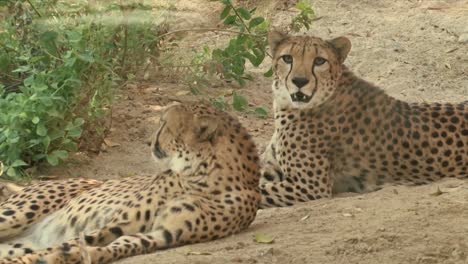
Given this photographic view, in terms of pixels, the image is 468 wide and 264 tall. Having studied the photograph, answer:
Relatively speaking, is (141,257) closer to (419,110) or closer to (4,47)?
(419,110)

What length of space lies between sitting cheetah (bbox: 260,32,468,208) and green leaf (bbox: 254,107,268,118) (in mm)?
1431

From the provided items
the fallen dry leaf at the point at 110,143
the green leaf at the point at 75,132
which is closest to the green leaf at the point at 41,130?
the green leaf at the point at 75,132

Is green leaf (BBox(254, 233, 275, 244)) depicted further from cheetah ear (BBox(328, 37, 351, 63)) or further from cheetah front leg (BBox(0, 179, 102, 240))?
cheetah ear (BBox(328, 37, 351, 63))

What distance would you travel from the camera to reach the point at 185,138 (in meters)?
4.79

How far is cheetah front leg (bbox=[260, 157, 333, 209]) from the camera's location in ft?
19.3

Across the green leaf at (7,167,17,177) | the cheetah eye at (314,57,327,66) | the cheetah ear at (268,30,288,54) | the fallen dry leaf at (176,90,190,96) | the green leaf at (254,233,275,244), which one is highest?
the cheetah ear at (268,30,288,54)

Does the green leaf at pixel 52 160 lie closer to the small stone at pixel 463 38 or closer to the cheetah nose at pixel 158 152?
the cheetah nose at pixel 158 152

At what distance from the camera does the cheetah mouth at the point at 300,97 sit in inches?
232

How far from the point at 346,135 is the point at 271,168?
470 mm

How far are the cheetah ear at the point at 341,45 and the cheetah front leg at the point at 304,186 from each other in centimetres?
56

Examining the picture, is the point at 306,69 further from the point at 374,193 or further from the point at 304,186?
the point at 374,193

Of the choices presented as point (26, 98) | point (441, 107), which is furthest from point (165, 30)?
point (441, 107)

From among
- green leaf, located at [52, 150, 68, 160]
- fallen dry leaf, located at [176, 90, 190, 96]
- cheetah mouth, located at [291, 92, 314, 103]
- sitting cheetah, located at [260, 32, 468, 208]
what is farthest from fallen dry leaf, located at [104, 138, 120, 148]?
cheetah mouth, located at [291, 92, 314, 103]

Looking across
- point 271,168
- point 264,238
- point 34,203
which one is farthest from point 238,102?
point 264,238
